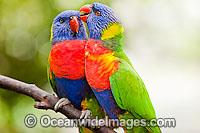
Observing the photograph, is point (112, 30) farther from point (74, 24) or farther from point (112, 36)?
point (74, 24)

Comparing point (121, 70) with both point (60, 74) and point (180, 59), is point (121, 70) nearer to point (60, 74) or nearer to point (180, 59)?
point (60, 74)

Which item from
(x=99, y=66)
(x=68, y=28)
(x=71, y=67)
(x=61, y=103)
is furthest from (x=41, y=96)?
(x=68, y=28)

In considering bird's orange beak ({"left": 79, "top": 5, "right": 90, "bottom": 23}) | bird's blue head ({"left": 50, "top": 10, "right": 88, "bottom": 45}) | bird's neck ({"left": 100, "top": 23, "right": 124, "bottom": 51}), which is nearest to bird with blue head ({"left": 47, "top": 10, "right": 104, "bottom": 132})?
bird's blue head ({"left": 50, "top": 10, "right": 88, "bottom": 45})

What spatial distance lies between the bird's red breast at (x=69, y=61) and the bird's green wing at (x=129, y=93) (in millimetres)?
301

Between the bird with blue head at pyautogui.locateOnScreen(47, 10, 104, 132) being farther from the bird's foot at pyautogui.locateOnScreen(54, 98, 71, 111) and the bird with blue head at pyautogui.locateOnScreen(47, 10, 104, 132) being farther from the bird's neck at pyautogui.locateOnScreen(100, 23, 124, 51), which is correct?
the bird's neck at pyautogui.locateOnScreen(100, 23, 124, 51)

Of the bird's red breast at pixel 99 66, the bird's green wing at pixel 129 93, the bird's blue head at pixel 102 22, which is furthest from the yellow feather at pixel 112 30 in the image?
the bird's green wing at pixel 129 93

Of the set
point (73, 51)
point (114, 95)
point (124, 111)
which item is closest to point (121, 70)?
point (114, 95)

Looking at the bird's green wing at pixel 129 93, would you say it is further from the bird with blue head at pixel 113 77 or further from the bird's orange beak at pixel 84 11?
the bird's orange beak at pixel 84 11

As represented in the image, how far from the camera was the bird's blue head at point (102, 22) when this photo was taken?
5.99 feet

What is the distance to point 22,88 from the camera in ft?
6.09

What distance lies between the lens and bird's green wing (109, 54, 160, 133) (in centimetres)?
171

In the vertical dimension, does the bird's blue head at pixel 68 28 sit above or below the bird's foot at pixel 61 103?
above

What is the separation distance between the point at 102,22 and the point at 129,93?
58 cm

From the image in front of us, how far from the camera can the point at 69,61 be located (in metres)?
1.86
